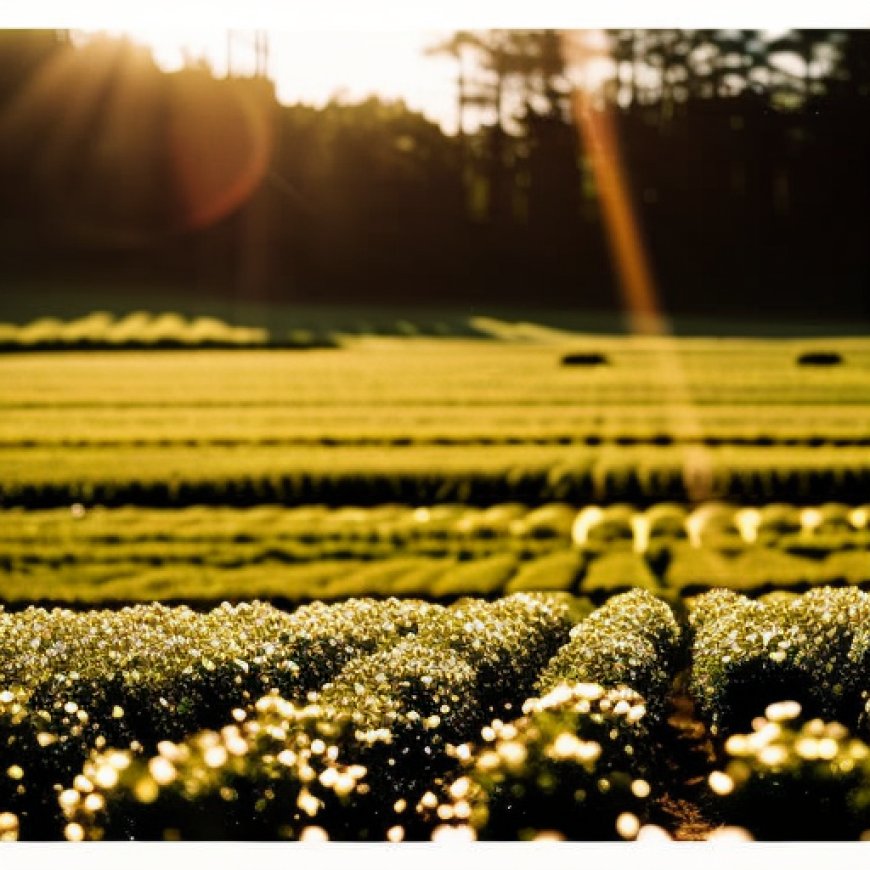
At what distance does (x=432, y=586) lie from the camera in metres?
8.35

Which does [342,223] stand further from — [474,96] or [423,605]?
[423,605]

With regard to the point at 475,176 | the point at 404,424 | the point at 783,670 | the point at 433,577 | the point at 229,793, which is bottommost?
the point at 229,793

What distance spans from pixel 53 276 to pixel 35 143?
110cm

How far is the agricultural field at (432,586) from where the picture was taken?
5227mm

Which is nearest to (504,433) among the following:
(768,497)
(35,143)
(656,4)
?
(768,497)

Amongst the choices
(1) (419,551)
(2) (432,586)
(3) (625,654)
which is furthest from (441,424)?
(3) (625,654)

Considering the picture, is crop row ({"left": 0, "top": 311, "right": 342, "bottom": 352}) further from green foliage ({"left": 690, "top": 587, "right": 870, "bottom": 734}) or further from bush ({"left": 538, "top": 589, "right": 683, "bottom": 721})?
green foliage ({"left": 690, "top": 587, "right": 870, "bottom": 734})

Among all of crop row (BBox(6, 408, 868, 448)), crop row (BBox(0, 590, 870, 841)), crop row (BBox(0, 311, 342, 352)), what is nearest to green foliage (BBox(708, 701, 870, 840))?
crop row (BBox(0, 590, 870, 841))

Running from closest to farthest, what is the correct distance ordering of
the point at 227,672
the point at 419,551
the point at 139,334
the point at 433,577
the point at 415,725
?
the point at 415,725, the point at 227,672, the point at 433,577, the point at 419,551, the point at 139,334

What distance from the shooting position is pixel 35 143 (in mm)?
8719

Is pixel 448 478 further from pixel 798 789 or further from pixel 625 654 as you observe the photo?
pixel 798 789

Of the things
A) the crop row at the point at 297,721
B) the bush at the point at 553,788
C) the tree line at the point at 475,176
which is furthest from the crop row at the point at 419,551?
the bush at the point at 553,788

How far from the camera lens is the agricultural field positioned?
523 cm

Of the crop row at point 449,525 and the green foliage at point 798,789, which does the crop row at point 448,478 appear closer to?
the crop row at point 449,525
